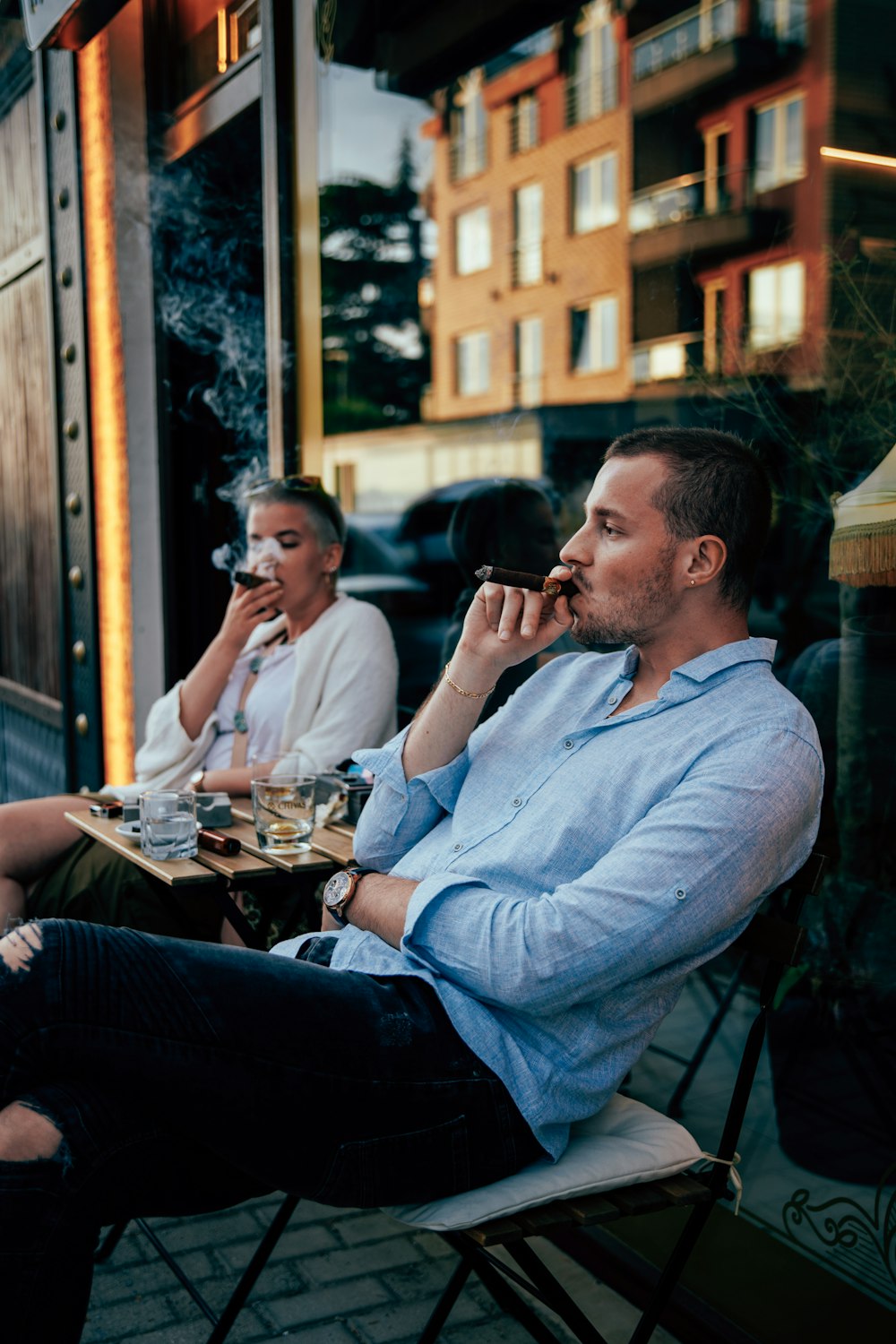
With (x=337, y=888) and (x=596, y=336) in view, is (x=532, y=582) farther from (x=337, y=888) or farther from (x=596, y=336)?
(x=596, y=336)

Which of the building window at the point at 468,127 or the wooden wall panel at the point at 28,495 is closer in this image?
the building window at the point at 468,127

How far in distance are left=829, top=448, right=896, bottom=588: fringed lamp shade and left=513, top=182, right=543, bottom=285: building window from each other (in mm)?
1236

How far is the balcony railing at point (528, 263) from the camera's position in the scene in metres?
3.17

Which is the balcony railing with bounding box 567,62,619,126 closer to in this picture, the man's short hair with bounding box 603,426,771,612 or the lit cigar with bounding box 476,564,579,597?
the man's short hair with bounding box 603,426,771,612

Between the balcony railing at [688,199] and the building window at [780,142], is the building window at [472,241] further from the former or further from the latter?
the building window at [780,142]

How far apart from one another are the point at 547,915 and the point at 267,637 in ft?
7.02

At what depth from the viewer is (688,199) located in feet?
8.67

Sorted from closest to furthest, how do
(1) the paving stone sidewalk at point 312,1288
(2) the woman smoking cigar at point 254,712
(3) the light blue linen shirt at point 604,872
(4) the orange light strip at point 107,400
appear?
(3) the light blue linen shirt at point 604,872 < (1) the paving stone sidewalk at point 312,1288 < (2) the woman smoking cigar at point 254,712 < (4) the orange light strip at point 107,400

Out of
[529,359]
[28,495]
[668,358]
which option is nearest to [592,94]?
[529,359]

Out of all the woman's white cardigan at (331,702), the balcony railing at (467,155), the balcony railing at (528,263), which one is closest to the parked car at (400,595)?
the woman's white cardigan at (331,702)

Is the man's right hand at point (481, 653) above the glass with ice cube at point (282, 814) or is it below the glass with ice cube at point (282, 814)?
above

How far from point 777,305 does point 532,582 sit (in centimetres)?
85

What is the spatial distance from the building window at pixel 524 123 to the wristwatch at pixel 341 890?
6.75ft

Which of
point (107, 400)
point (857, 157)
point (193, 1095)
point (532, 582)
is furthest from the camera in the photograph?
point (107, 400)
